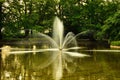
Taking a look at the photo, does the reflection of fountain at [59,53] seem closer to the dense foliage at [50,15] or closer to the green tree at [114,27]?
the green tree at [114,27]

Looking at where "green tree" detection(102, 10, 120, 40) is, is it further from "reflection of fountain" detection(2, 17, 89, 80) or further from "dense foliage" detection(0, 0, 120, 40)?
"dense foliage" detection(0, 0, 120, 40)

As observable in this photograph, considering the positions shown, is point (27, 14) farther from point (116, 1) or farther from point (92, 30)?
point (116, 1)

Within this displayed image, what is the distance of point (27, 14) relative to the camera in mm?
47188

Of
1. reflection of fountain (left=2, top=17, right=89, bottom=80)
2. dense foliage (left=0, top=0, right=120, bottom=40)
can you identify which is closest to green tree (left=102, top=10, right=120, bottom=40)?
reflection of fountain (left=2, top=17, right=89, bottom=80)

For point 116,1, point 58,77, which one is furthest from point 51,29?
point 58,77

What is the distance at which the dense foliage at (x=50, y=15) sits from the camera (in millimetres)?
44031

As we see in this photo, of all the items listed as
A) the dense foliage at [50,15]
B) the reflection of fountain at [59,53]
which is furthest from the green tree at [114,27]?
the dense foliage at [50,15]

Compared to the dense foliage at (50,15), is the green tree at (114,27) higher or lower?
lower

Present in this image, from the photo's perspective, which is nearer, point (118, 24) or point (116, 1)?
point (118, 24)

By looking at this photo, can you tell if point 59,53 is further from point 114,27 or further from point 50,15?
point 50,15

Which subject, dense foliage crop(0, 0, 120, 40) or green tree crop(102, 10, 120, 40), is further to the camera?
dense foliage crop(0, 0, 120, 40)

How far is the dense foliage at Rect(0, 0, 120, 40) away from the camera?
144 ft

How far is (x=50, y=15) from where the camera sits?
163 ft

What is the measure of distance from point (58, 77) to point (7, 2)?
3523 cm
